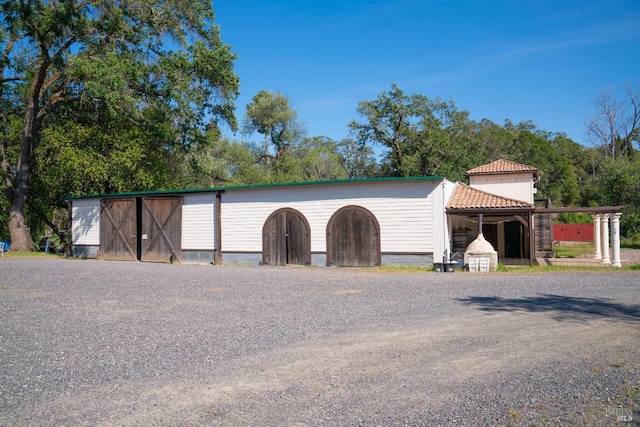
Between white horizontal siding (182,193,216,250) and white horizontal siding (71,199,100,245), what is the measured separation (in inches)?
210

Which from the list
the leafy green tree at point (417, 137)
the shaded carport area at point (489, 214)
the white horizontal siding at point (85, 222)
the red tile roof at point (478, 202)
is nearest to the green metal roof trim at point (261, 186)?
the white horizontal siding at point (85, 222)

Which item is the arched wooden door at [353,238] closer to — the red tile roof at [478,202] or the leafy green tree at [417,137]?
the red tile roof at [478,202]

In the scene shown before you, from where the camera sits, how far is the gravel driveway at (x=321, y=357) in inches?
183

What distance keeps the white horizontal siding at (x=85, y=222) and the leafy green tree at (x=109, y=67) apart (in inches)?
187

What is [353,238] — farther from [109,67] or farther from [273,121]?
[273,121]

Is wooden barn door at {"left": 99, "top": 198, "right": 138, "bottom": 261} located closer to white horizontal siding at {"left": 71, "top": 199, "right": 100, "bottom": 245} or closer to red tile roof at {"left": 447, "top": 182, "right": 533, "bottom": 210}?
white horizontal siding at {"left": 71, "top": 199, "right": 100, "bottom": 245}

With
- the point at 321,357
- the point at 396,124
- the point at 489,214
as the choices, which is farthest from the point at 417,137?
the point at 321,357

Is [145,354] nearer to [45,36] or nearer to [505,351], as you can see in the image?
[505,351]

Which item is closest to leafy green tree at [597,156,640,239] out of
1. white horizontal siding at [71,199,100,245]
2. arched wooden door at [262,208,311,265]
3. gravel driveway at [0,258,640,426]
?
arched wooden door at [262,208,311,265]

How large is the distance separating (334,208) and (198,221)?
6.24 meters

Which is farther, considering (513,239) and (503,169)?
(503,169)

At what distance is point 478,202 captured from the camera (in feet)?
62.7

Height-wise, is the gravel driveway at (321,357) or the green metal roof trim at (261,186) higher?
the green metal roof trim at (261,186)

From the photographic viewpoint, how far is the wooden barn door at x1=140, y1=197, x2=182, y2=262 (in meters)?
22.4
